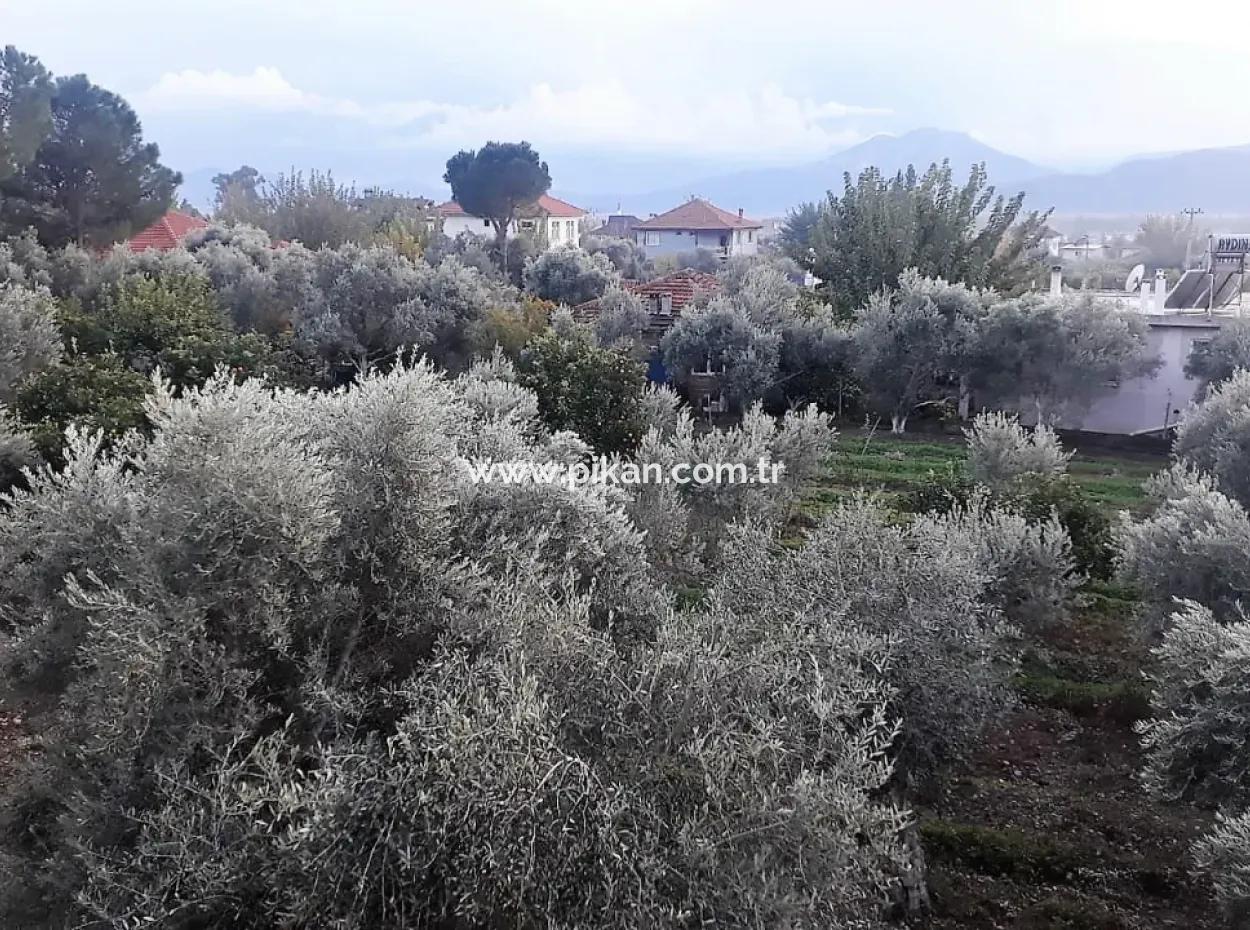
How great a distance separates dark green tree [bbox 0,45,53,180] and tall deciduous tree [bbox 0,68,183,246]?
1.94 ft

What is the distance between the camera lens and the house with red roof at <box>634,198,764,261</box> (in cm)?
6706

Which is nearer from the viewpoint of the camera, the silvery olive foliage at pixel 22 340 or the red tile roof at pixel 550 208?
the silvery olive foliage at pixel 22 340

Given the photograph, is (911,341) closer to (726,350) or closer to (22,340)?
(726,350)

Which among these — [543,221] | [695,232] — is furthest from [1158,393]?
[695,232]

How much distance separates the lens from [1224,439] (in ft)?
48.5

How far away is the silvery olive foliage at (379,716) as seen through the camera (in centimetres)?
485

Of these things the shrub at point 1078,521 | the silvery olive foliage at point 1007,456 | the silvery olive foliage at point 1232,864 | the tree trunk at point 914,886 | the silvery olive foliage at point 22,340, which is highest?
the silvery olive foliage at point 22,340

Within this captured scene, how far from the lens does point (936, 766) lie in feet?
25.2

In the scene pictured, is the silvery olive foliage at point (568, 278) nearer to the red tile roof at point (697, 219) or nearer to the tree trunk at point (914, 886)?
the tree trunk at point (914, 886)

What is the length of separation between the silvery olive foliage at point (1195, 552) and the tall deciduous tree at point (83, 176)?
31.8 m

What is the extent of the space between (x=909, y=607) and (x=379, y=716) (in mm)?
4201

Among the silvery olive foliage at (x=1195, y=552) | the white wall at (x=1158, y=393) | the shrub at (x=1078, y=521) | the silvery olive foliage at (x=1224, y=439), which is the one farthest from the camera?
the white wall at (x=1158, y=393)

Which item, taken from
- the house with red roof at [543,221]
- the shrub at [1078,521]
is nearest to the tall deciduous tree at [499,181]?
the house with red roof at [543,221]

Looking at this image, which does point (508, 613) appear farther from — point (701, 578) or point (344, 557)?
point (701, 578)
